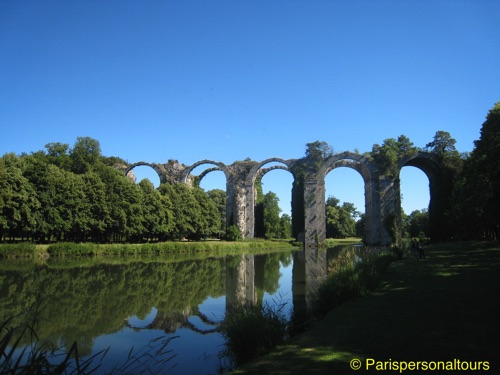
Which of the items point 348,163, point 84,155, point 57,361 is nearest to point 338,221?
point 348,163

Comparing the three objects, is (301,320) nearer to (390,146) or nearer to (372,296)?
(372,296)

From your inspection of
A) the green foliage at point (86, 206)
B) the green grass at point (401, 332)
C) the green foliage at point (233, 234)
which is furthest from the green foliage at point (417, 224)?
the green grass at point (401, 332)

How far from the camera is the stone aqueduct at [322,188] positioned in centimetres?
3322

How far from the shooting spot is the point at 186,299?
9.66m

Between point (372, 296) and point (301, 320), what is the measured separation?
229 cm

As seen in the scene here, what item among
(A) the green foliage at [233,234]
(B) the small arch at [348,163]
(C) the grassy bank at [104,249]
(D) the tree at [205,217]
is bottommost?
(C) the grassy bank at [104,249]

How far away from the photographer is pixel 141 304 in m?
8.99

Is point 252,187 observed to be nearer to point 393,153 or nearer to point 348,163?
point 348,163

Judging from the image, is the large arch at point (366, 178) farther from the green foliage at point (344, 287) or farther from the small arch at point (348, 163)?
the green foliage at point (344, 287)

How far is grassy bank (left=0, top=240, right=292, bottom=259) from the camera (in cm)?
2017

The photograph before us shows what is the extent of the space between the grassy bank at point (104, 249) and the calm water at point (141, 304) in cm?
568

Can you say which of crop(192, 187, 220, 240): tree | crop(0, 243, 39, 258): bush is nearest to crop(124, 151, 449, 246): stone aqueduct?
crop(192, 187, 220, 240): tree

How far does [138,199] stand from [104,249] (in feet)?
24.7

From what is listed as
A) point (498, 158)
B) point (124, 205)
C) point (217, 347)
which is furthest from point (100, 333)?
point (124, 205)
